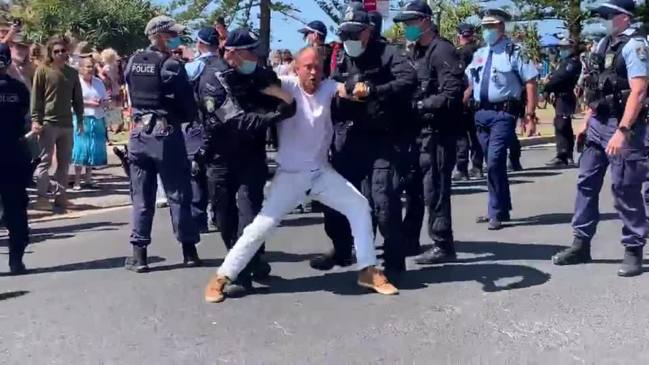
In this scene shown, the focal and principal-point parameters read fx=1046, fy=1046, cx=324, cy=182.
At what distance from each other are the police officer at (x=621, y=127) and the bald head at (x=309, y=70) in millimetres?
1990

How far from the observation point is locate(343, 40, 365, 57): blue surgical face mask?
7.00 meters

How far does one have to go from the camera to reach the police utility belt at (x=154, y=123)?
7.75 meters

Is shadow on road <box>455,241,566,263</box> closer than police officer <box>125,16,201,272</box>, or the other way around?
police officer <box>125,16,201,272</box>

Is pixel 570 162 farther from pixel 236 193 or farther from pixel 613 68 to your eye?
pixel 236 193

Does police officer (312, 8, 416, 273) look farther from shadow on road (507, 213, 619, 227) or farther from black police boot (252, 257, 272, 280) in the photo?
shadow on road (507, 213, 619, 227)

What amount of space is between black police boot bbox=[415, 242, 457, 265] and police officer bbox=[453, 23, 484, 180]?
914 millimetres

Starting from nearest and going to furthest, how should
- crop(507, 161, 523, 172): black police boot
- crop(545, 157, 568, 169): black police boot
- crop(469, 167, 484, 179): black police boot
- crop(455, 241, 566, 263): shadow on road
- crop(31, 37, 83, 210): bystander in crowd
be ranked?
crop(455, 241, 566, 263): shadow on road < crop(31, 37, 83, 210): bystander in crowd < crop(469, 167, 484, 179): black police boot < crop(507, 161, 523, 172): black police boot < crop(545, 157, 568, 169): black police boot

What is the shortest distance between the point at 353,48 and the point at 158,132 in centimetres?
168

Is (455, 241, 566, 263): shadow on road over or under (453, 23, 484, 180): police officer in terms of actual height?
under

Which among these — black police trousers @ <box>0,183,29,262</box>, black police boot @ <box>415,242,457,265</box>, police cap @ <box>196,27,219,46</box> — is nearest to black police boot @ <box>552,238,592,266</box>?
black police boot @ <box>415,242,457,265</box>

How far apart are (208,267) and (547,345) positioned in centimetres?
310

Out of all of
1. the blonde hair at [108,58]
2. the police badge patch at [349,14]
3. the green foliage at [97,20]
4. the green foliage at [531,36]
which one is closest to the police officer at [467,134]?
the police badge patch at [349,14]

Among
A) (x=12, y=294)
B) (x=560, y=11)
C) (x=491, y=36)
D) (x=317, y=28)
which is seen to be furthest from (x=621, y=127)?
(x=560, y=11)

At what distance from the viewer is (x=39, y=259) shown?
8.87 meters
